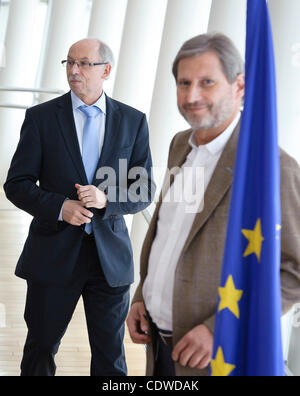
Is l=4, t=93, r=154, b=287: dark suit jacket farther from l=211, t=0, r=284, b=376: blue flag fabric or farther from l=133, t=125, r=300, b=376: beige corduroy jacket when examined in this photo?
l=211, t=0, r=284, b=376: blue flag fabric

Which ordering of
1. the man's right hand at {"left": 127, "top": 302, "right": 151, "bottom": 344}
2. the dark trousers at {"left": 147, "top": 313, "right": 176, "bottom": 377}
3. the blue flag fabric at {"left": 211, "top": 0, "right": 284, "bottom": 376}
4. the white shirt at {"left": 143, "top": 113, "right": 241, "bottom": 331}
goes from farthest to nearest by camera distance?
the man's right hand at {"left": 127, "top": 302, "right": 151, "bottom": 344}, the dark trousers at {"left": 147, "top": 313, "right": 176, "bottom": 377}, the white shirt at {"left": 143, "top": 113, "right": 241, "bottom": 331}, the blue flag fabric at {"left": 211, "top": 0, "right": 284, "bottom": 376}

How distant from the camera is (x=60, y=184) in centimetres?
277

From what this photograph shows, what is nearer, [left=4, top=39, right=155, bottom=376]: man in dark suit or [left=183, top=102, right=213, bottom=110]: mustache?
[left=183, top=102, right=213, bottom=110]: mustache

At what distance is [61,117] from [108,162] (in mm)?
268

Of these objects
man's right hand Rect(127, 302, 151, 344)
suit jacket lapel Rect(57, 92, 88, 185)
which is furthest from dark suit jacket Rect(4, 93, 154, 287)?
man's right hand Rect(127, 302, 151, 344)

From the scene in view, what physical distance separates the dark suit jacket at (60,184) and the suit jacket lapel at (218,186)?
964mm

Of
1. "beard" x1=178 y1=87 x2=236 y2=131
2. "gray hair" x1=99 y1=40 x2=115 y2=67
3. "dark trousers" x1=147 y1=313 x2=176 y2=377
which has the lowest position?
"dark trousers" x1=147 y1=313 x2=176 y2=377

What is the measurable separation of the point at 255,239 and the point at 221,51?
498mm

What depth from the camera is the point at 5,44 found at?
9570mm

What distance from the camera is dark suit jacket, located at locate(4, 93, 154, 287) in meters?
2.74

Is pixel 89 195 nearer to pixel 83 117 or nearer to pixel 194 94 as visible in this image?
pixel 83 117

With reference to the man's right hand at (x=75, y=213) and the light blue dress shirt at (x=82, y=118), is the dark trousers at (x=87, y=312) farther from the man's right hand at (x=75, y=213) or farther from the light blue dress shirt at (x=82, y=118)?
the light blue dress shirt at (x=82, y=118)
